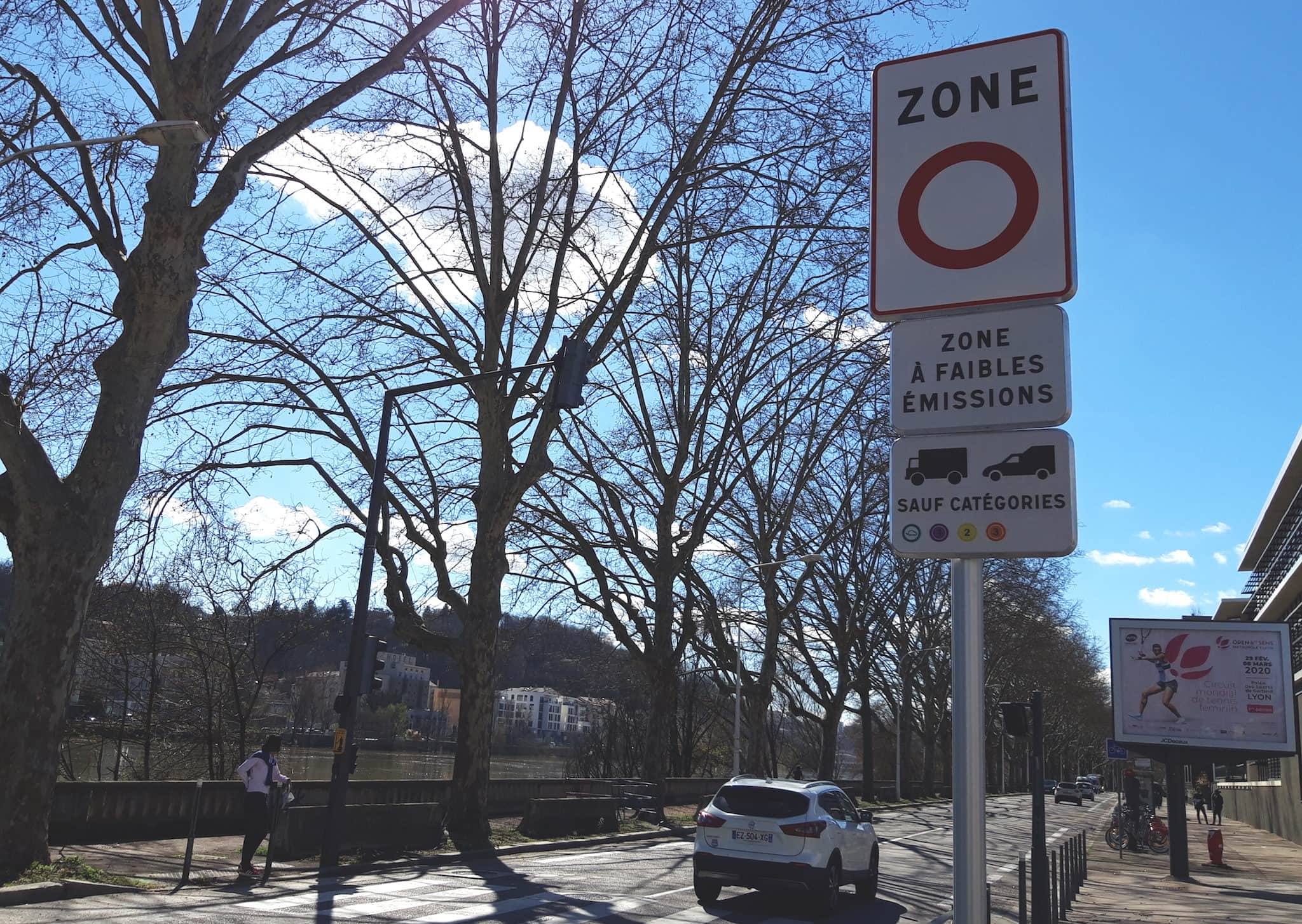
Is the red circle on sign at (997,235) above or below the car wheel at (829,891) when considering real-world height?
above

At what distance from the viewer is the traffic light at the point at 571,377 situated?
14.1 m

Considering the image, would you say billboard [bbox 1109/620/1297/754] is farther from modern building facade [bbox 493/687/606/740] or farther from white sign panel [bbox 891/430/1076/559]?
white sign panel [bbox 891/430/1076/559]

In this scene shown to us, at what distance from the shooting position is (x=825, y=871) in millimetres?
13422

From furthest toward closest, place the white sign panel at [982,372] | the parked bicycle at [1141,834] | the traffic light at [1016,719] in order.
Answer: the parked bicycle at [1141,834] < the traffic light at [1016,719] < the white sign panel at [982,372]

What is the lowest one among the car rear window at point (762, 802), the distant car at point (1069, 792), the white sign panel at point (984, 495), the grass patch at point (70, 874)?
the distant car at point (1069, 792)

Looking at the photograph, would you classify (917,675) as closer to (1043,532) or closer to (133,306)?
(133,306)

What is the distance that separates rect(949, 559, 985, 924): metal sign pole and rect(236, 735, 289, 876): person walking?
13357mm

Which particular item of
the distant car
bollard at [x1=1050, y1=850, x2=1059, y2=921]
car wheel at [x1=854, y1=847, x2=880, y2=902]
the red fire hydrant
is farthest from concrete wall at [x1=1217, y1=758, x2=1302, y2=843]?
bollard at [x1=1050, y1=850, x2=1059, y2=921]

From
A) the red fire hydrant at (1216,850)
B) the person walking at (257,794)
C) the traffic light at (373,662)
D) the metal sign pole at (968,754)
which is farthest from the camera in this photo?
the red fire hydrant at (1216,850)

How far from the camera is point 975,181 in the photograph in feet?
9.51

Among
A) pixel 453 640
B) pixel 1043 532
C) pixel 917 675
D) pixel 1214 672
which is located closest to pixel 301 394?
pixel 453 640

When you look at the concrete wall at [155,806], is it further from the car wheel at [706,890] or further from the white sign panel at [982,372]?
the white sign panel at [982,372]

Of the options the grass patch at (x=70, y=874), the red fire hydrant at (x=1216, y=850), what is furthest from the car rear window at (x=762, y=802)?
the red fire hydrant at (x=1216, y=850)

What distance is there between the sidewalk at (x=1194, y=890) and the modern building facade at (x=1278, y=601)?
5.92 metres
